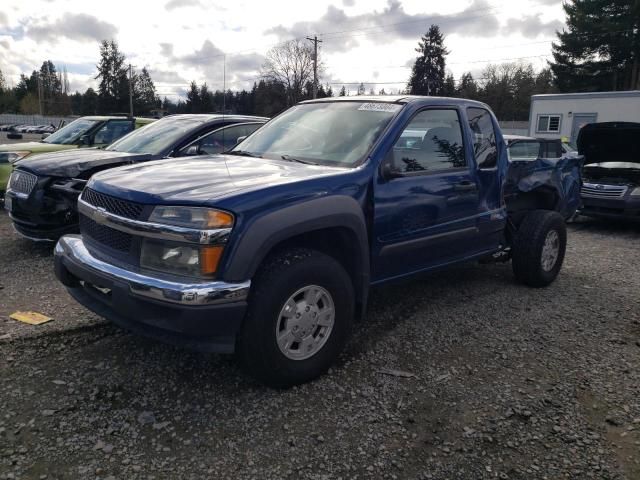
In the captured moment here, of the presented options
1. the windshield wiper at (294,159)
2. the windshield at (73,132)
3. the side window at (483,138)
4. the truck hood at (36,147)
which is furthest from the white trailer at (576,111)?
the windshield wiper at (294,159)

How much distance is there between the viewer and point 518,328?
4395 mm

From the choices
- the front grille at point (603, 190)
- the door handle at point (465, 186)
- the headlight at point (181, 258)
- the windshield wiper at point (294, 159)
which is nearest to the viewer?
the headlight at point (181, 258)

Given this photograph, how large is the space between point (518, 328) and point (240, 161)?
2.68 m

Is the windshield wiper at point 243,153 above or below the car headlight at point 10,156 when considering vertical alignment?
above

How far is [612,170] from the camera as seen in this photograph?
370 inches

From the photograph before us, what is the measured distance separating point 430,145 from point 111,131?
6.57 metres

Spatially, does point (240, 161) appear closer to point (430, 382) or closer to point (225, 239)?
point (225, 239)

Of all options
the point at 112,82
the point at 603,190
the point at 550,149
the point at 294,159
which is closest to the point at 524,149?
the point at 550,149

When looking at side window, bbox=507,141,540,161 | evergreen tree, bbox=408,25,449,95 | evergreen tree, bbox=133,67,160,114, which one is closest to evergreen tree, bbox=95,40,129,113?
evergreen tree, bbox=133,67,160,114

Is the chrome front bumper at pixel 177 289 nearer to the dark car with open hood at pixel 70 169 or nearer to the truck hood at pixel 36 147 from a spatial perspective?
the dark car with open hood at pixel 70 169

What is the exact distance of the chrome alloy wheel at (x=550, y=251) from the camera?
17.8ft

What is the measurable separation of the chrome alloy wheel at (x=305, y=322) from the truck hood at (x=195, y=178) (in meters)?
0.71

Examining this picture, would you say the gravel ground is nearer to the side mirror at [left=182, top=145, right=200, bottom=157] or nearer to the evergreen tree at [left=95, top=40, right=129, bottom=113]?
the side mirror at [left=182, top=145, right=200, bottom=157]

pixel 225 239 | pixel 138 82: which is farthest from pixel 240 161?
pixel 138 82
